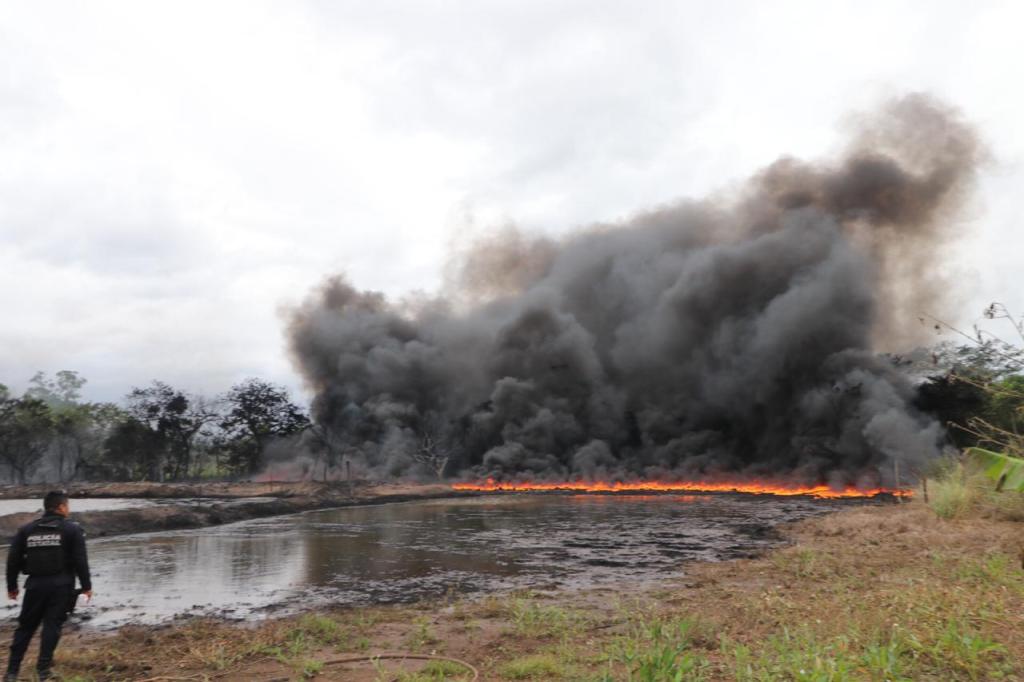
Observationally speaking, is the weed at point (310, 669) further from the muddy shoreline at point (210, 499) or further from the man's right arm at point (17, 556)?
the muddy shoreline at point (210, 499)

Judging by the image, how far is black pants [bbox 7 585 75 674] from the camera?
283 inches

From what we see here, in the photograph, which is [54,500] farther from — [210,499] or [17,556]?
[210,499]

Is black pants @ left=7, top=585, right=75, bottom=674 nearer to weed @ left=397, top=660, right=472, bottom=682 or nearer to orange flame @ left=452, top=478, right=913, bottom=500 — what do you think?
weed @ left=397, top=660, right=472, bottom=682

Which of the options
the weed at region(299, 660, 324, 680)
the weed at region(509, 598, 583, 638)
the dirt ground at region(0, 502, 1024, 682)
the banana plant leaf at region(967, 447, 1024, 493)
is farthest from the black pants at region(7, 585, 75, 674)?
the banana plant leaf at region(967, 447, 1024, 493)

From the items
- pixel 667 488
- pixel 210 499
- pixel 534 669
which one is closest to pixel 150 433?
pixel 210 499

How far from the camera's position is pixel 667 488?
6250 cm

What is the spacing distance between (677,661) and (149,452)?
7799 centimetres

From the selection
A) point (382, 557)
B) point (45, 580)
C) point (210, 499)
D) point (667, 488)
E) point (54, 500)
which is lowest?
point (667, 488)

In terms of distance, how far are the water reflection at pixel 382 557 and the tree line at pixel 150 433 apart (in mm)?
44286

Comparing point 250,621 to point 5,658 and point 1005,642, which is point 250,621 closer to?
point 5,658

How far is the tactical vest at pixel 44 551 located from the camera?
7297mm

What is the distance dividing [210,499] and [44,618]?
45.5 metres

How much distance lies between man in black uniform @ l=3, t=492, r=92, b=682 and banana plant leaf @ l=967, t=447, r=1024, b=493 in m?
13.0

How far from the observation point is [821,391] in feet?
197
